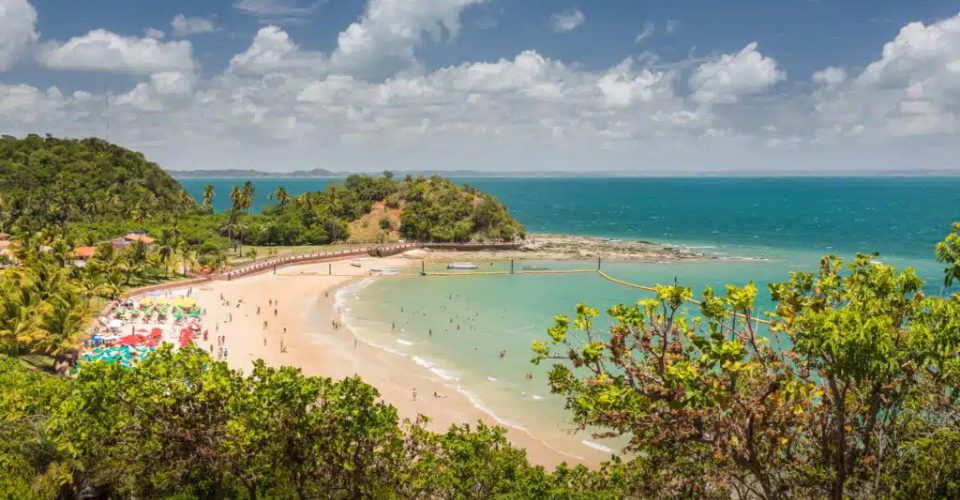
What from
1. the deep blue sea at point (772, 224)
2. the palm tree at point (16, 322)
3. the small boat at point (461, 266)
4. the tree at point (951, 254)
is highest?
the tree at point (951, 254)

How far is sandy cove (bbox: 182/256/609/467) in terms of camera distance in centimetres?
2948

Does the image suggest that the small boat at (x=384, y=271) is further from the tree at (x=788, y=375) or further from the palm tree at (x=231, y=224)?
the tree at (x=788, y=375)

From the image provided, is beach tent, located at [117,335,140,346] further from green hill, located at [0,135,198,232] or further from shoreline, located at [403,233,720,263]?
shoreline, located at [403,233,720,263]

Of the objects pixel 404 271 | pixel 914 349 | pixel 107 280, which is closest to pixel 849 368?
pixel 914 349

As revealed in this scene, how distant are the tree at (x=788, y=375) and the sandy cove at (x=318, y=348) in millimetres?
13478

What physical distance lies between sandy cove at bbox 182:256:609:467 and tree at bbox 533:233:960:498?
44.2ft

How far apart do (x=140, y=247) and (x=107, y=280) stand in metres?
11.4

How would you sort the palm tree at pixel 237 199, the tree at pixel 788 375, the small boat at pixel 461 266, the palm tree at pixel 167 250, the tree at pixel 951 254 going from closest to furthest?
the tree at pixel 788 375 → the tree at pixel 951 254 → the palm tree at pixel 167 250 → the small boat at pixel 461 266 → the palm tree at pixel 237 199

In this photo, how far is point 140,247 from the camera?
54688 mm

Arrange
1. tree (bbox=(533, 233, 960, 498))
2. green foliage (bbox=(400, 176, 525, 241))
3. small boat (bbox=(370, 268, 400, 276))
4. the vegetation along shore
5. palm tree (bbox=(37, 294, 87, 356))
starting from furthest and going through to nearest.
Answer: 1. green foliage (bbox=(400, 176, 525, 241))
2. small boat (bbox=(370, 268, 400, 276))
3. palm tree (bbox=(37, 294, 87, 356))
4. the vegetation along shore
5. tree (bbox=(533, 233, 960, 498))

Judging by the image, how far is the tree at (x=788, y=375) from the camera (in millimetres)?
7879

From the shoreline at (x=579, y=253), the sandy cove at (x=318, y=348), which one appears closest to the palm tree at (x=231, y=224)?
the sandy cove at (x=318, y=348)

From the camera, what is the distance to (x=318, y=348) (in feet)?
132

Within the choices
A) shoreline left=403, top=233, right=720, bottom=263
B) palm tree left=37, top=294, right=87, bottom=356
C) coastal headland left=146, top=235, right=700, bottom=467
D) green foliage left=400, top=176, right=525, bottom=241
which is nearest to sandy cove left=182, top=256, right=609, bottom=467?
coastal headland left=146, top=235, right=700, bottom=467
